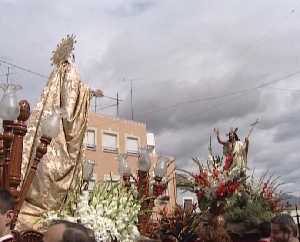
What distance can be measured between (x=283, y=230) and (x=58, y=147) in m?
2.69

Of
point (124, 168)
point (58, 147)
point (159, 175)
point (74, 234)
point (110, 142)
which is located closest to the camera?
point (74, 234)

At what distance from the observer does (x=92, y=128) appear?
2941cm

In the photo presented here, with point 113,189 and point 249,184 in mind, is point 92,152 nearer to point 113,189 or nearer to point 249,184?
point 249,184

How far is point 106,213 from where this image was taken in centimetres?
538

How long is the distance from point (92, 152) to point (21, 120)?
24.2 meters

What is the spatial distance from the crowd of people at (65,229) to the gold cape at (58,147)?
1.61 m

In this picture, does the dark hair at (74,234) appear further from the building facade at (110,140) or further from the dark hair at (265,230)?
the building facade at (110,140)

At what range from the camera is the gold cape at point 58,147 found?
5875 millimetres

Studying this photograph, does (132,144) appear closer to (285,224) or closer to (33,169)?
(33,169)

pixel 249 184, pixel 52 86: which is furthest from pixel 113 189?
pixel 249 184

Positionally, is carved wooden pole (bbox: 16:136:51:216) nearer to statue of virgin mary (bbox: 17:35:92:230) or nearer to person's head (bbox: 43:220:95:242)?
statue of virgin mary (bbox: 17:35:92:230)

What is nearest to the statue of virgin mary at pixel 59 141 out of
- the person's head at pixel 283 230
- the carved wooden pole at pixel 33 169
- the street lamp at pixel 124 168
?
the carved wooden pole at pixel 33 169

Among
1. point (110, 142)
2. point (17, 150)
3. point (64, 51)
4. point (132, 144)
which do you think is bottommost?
point (17, 150)

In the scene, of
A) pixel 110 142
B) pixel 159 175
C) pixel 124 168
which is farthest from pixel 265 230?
pixel 110 142
